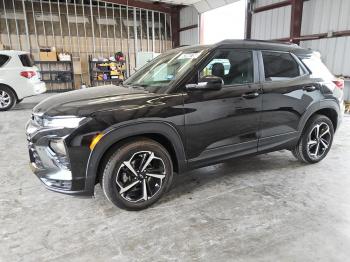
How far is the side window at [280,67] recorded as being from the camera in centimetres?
285

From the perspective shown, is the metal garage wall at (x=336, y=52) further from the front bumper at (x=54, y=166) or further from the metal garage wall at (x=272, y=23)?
the front bumper at (x=54, y=166)

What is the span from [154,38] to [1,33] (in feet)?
22.8

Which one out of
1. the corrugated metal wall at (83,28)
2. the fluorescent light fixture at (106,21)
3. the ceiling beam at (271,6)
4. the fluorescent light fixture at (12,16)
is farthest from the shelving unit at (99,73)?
the ceiling beam at (271,6)

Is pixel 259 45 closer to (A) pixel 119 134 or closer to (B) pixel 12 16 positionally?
(A) pixel 119 134

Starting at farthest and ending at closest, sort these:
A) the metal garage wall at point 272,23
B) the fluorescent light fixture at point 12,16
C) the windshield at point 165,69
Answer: the fluorescent light fixture at point 12,16
the metal garage wall at point 272,23
the windshield at point 165,69

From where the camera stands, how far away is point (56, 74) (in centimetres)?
1223

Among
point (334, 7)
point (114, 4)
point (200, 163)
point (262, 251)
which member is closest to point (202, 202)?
point (200, 163)

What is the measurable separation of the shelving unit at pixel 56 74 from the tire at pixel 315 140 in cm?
1121

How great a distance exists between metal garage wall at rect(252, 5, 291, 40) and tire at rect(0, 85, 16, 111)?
826 cm

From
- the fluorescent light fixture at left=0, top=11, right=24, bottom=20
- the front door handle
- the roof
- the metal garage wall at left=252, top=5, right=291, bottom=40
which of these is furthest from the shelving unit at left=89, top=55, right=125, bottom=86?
the front door handle

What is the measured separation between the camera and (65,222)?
7.19 ft

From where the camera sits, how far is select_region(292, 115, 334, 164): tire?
3.26 meters

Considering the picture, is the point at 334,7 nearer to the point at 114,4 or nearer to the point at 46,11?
the point at 114,4

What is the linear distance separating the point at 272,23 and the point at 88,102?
8806 millimetres
